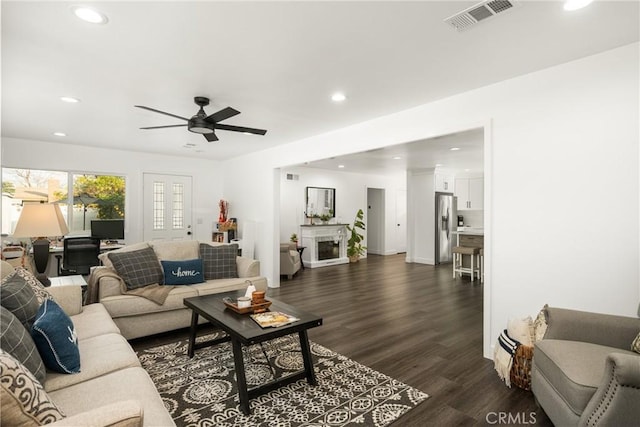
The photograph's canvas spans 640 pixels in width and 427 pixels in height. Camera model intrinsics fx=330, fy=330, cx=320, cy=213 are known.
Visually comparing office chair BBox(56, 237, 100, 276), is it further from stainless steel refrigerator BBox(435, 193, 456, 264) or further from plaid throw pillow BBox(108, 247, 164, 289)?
stainless steel refrigerator BBox(435, 193, 456, 264)

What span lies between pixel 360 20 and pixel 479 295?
473 centimetres

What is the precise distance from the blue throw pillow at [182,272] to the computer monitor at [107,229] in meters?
2.90

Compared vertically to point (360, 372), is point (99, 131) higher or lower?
higher

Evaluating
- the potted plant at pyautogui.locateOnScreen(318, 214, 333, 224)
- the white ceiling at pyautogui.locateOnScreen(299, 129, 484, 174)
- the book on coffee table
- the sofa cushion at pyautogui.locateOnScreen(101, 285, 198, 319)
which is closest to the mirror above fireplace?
the potted plant at pyautogui.locateOnScreen(318, 214, 333, 224)

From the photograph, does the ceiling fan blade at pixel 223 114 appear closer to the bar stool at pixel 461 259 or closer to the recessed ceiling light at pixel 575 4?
the recessed ceiling light at pixel 575 4

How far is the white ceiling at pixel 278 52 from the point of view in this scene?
6.53 feet

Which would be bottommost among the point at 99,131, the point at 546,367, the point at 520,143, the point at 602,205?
the point at 546,367

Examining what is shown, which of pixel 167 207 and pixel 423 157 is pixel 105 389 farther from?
pixel 423 157

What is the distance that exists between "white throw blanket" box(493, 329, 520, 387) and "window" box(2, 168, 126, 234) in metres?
6.68

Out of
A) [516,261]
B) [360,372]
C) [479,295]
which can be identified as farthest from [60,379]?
[479,295]

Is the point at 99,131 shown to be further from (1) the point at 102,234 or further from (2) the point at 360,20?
(2) the point at 360,20

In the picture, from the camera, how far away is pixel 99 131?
195 inches

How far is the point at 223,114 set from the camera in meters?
3.13

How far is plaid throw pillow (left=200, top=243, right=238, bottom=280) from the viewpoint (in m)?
4.19
